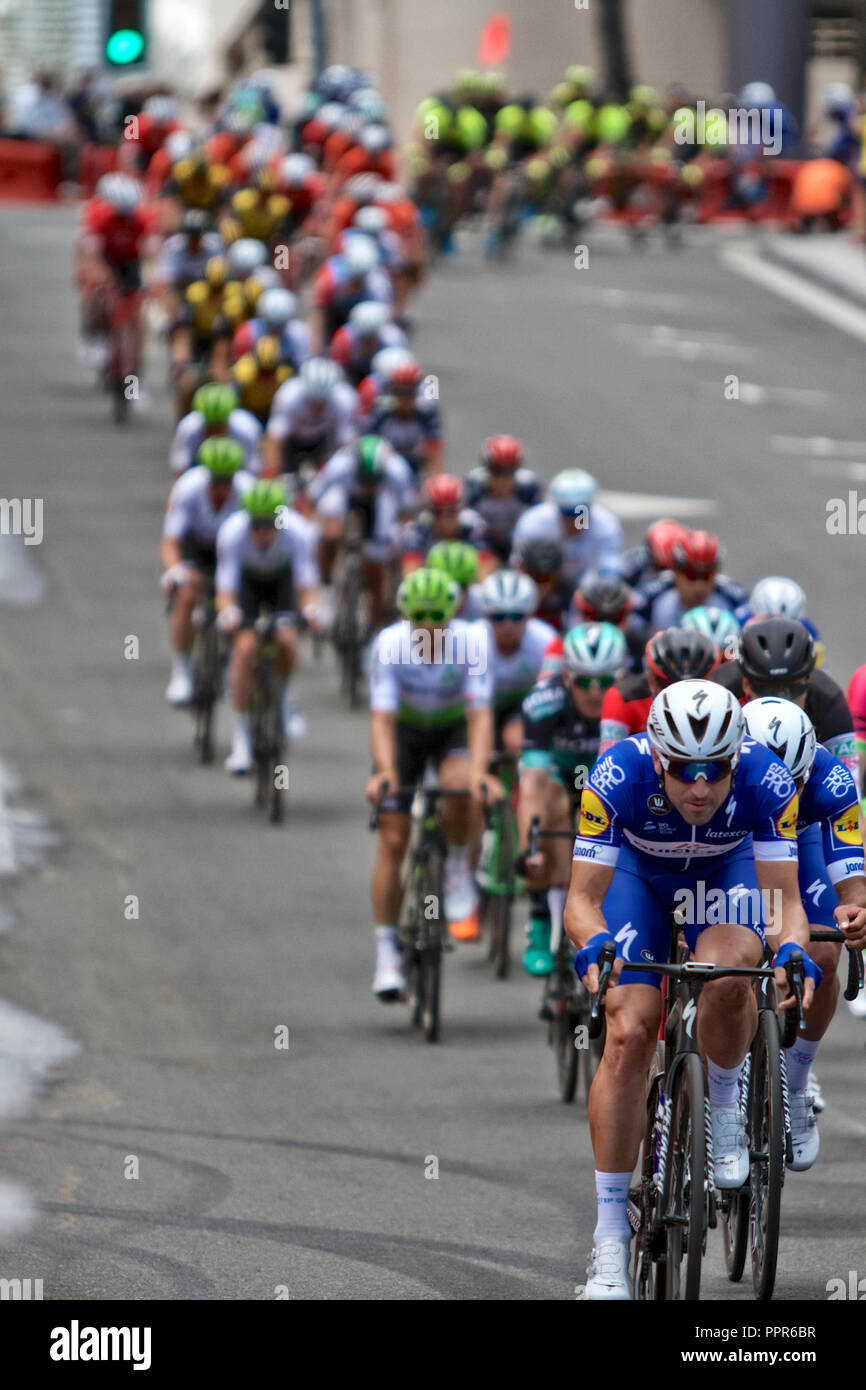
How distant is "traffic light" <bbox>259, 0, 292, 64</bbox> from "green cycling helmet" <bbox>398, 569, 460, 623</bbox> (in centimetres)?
1494

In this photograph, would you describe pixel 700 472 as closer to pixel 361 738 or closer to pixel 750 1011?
pixel 361 738

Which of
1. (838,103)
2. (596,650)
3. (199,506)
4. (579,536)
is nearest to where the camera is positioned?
(596,650)

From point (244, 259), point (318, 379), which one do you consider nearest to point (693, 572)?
point (318, 379)

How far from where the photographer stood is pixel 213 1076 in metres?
10.9

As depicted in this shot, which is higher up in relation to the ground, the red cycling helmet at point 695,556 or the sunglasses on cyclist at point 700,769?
the red cycling helmet at point 695,556

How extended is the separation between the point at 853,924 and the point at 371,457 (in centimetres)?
1016

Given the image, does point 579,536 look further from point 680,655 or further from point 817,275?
point 817,275

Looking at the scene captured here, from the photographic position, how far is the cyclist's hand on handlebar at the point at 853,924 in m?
8.06

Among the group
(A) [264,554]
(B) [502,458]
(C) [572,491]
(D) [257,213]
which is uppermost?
(D) [257,213]

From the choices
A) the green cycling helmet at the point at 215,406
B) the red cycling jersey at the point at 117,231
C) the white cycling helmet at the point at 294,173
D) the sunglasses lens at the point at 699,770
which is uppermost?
the white cycling helmet at the point at 294,173

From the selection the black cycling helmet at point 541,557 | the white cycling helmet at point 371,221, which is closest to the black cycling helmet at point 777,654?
→ the black cycling helmet at point 541,557

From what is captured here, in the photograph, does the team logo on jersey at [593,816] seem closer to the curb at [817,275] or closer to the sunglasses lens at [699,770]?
the sunglasses lens at [699,770]

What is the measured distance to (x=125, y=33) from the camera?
1889 cm
